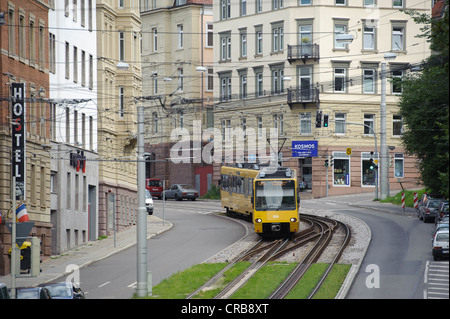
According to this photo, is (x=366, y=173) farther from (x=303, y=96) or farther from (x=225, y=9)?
(x=225, y=9)

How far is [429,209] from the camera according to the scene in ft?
182

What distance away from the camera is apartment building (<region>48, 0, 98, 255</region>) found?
172 ft

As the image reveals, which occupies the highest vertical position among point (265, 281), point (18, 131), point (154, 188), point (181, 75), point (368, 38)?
point (368, 38)

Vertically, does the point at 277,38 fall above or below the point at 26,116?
above

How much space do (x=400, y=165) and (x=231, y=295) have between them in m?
50.8

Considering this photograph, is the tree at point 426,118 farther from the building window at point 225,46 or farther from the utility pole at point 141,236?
the building window at point 225,46

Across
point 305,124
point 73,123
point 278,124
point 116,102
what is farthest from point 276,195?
point 278,124

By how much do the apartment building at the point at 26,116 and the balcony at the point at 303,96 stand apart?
109 feet

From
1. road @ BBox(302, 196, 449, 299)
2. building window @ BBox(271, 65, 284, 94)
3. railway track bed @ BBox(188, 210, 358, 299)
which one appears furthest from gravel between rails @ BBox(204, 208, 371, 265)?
building window @ BBox(271, 65, 284, 94)

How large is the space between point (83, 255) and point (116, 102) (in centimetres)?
1564

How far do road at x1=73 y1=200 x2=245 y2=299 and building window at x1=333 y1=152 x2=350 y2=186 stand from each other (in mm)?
15625

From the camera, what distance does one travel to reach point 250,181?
5825cm

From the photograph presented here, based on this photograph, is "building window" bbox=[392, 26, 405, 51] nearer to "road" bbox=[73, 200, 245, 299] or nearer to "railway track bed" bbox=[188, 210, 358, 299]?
"road" bbox=[73, 200, 245, 299]
